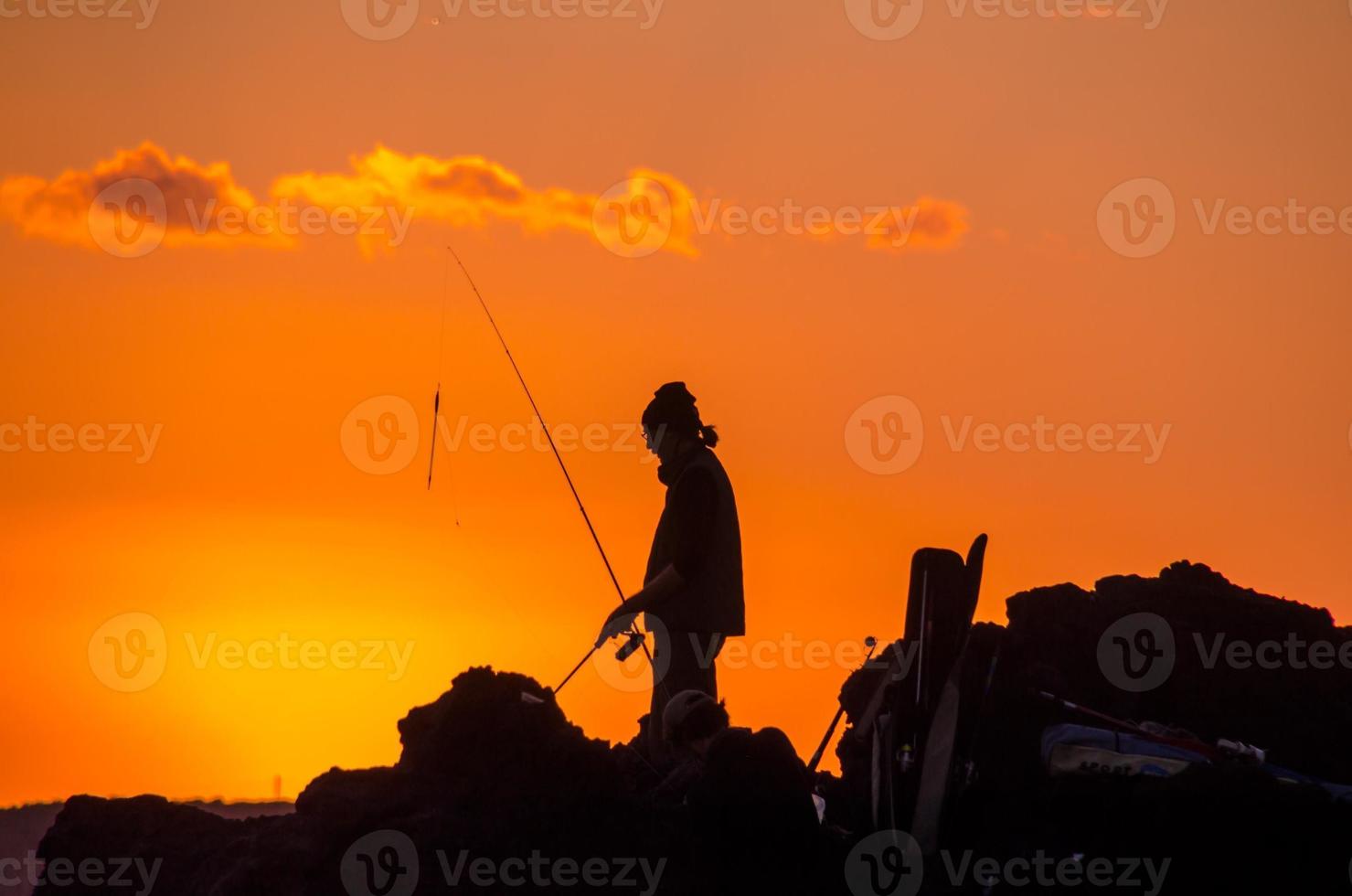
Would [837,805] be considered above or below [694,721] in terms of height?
below

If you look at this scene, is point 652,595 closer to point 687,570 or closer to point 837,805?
point 687,570

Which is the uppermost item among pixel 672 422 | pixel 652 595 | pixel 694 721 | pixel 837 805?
pixel 672 422

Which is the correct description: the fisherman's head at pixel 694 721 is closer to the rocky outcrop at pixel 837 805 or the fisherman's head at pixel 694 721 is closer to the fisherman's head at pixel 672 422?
the rocky outcrop at pixel 837 805

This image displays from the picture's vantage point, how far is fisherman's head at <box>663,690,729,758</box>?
11797 millimetres

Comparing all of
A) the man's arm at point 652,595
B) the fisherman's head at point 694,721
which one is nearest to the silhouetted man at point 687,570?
the man's arm at point 652,595

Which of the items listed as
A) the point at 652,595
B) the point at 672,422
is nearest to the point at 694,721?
the point at 652,595

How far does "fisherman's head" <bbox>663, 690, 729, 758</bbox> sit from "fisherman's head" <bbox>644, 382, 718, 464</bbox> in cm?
160

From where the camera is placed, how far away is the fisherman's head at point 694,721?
11797 mm

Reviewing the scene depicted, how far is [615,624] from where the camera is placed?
1265cm

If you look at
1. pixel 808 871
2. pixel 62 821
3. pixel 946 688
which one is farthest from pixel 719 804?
pixel 62 821

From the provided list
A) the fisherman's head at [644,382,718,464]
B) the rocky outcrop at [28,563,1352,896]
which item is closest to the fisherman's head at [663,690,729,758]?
the rocky outcrop at [28,563,1352,896]

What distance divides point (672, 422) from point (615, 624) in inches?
50.1

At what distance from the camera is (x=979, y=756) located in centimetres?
1230

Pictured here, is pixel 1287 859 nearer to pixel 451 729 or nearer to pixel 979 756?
pixel 979 756
